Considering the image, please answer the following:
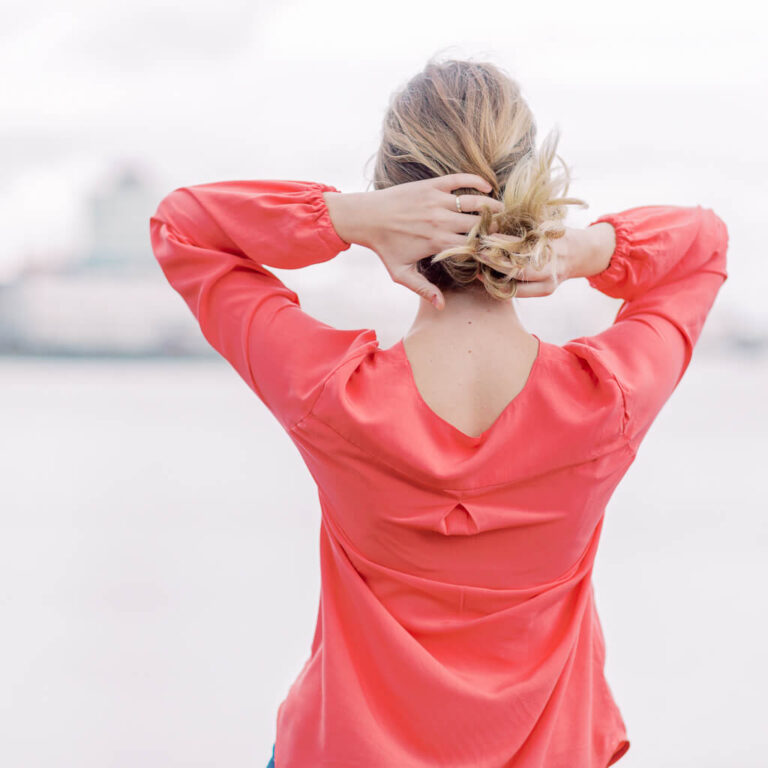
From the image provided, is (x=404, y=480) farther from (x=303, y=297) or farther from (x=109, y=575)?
(x=303, y=297)

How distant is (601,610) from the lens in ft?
8.36

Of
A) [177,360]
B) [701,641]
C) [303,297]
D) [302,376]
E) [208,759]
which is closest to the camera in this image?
[302,376]

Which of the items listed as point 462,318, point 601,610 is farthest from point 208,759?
point 462,318

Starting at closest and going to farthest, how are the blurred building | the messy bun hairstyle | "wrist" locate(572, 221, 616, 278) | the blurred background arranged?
the messy bun hairstyle → "wrist" locate(572, 221, 616, 278) → the blurred background → the blurred building

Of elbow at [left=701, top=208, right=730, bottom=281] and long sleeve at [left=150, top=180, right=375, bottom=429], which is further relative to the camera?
elbow at [left=701, top=208, right=730, bottom=281]

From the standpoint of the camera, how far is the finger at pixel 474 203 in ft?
2.54

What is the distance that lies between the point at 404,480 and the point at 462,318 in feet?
0.57

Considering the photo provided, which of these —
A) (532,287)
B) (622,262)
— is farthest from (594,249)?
(532,287)

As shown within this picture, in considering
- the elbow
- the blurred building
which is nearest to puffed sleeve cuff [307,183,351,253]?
the elbow

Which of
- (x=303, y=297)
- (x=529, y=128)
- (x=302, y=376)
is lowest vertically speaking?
(x=303, y=297)

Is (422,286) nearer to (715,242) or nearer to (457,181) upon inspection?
(457,181)

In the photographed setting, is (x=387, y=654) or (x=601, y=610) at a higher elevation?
(x=387, y=654)

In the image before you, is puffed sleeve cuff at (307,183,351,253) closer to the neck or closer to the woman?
the woman

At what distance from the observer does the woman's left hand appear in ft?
2.56
